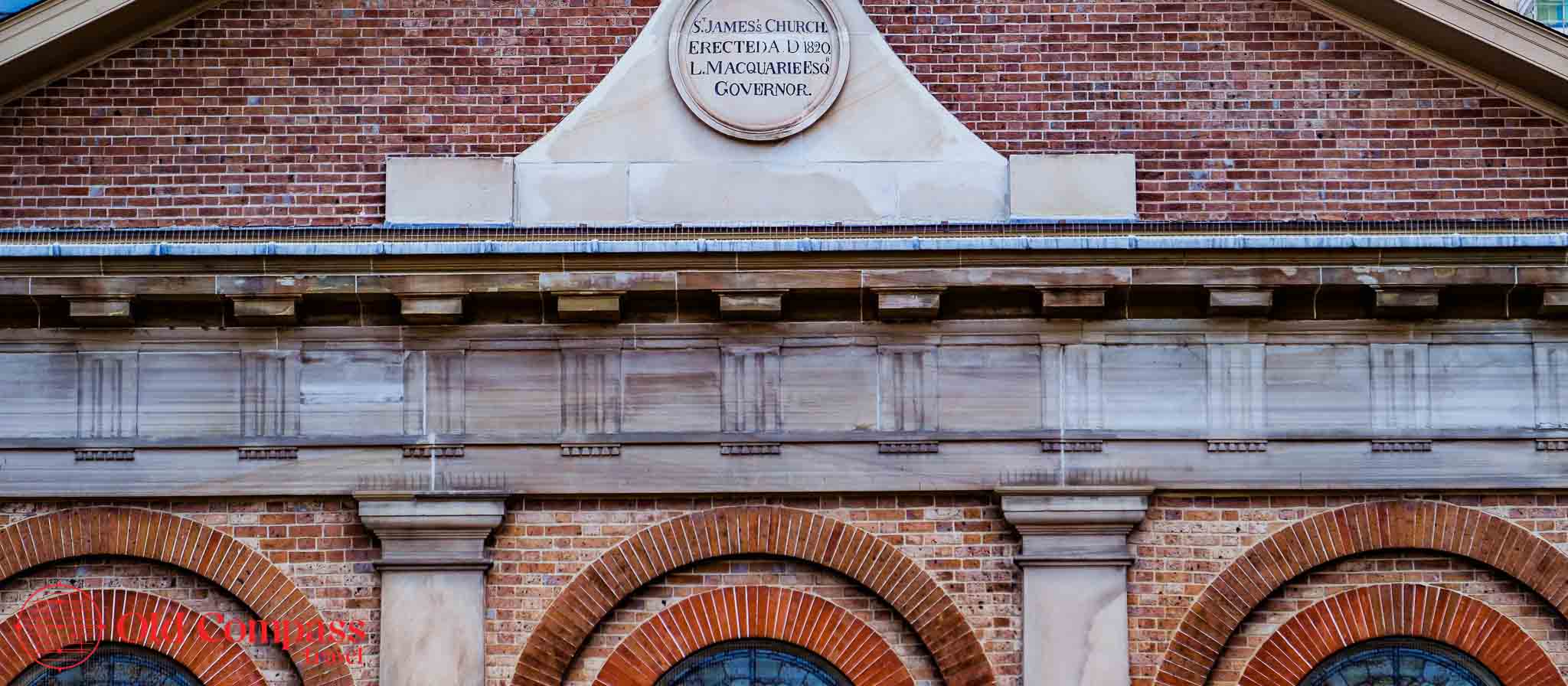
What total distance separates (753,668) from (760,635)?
0.81ft

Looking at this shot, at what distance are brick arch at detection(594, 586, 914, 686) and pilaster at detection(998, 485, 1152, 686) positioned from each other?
3.03 feet

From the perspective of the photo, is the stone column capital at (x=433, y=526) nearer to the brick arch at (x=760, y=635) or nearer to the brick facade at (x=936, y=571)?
the brick facade at (x=936, y=571)

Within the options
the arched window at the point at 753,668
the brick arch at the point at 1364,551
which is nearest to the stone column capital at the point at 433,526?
the arched window at the point at 753,668

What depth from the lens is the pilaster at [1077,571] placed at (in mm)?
11406

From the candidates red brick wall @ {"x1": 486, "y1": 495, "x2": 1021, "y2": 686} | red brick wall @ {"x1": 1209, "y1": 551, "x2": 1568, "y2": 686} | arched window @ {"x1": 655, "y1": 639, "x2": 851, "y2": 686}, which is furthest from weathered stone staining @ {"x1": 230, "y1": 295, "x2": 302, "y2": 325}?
red brick wall @ {"x1": 1209, "y1": 551, "x2": 1568, "y2": 686}

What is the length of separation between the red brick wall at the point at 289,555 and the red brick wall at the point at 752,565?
80 centimetres

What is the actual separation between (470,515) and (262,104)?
3.13 metres

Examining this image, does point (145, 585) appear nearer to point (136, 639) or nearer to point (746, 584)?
point (136, 639)

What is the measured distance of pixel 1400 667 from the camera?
37.9 ft

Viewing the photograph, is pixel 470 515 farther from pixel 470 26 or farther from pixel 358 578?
pixel 470 26

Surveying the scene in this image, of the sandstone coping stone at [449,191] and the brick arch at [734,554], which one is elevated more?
the sandstone coping stone at [449,191]

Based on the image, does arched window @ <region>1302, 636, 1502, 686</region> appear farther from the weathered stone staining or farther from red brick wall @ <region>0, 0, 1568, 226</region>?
the weathered stone staining

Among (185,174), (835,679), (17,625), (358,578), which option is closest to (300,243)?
(185,174)

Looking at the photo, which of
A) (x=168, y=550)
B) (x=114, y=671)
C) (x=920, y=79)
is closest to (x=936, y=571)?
(x=920, y=79)
